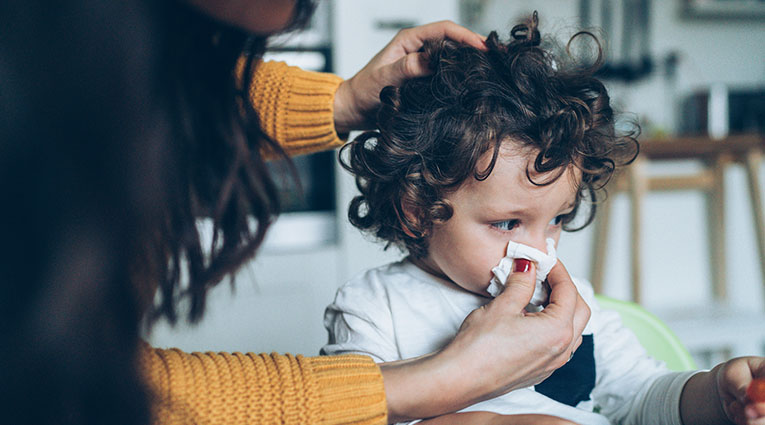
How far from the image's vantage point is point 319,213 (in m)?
1.89

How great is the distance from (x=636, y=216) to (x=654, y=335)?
1129 mm

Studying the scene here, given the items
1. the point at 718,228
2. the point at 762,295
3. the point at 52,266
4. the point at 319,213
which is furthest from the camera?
the point at 762,295

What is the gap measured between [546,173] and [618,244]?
1.88m

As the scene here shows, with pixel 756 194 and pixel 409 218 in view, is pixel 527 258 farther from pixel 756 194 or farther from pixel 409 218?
pixel 756 194

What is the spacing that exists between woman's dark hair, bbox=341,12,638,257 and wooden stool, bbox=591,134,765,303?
1.23 m

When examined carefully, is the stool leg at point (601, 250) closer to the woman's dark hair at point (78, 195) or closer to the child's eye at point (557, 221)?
the child's eye at point (557, 221)

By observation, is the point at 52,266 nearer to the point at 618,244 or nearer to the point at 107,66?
the point at 107,66

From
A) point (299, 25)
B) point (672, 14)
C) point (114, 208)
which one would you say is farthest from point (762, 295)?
point (114, 208)

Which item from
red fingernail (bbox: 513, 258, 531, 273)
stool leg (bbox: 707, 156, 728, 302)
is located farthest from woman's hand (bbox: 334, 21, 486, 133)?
stool leg (bbox: 707, 156, 728, 302)

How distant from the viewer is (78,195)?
409mm

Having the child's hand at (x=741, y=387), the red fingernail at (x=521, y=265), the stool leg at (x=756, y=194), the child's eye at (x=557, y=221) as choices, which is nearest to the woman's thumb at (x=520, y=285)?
the red fingernail at (x=521, y=265)

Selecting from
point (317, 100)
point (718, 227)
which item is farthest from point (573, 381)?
point (718, 227)

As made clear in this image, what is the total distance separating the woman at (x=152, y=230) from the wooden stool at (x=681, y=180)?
1.43 meters

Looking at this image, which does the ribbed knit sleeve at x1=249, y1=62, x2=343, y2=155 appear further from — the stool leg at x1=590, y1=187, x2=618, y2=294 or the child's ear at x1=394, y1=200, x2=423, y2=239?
the stool leg at x1=590, y1=187, x2=618, y2=294
